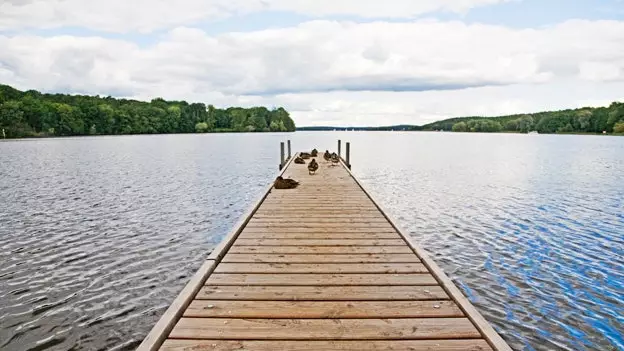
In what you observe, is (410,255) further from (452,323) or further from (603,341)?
(603,341)

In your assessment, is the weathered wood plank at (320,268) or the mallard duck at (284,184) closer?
the weathered wood plank at (320,268)

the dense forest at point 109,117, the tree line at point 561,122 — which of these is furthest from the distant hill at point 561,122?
the dense forest at point 109,117

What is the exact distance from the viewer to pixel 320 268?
18.0 feet

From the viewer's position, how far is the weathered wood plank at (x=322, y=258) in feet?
19.0

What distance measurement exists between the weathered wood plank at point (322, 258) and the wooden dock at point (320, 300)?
15mm

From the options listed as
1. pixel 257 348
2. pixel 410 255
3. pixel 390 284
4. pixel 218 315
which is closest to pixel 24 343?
pixel 218 315

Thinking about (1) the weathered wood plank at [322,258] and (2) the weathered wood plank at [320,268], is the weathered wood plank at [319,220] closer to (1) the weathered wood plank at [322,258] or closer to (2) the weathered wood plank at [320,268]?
(1) the weathered wood plank at [322,258]

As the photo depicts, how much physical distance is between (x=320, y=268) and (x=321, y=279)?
45 cm

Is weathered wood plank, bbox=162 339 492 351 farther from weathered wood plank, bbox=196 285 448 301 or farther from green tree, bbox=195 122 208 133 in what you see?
green tree, bbox=195 122 208 133

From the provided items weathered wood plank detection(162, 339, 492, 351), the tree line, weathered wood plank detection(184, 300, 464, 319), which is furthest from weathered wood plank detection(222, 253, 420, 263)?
the tree line

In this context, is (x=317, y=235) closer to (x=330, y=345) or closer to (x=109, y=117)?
(x=330, y=345)

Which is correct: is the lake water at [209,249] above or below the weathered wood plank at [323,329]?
below

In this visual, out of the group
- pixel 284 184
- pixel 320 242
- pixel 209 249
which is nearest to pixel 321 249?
pixel 320 242

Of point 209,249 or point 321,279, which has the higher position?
point 321,279
